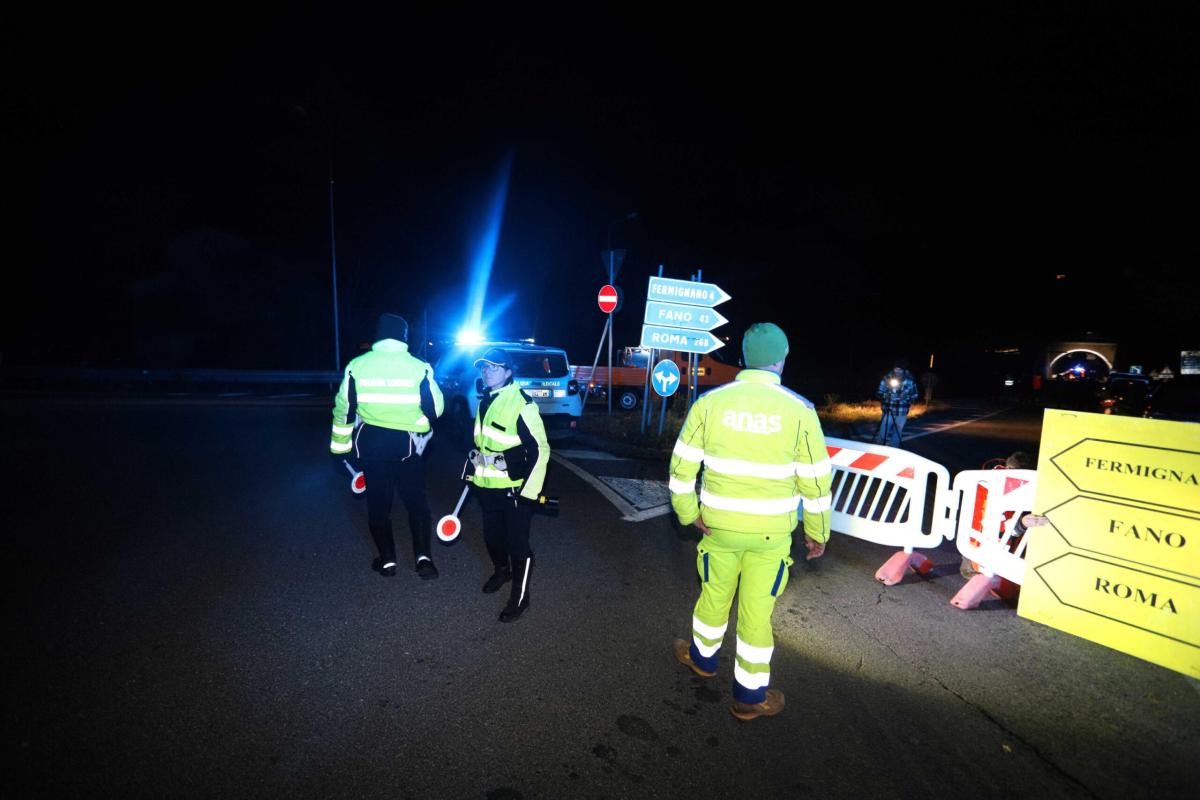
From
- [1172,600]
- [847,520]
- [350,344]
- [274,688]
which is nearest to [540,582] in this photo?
[274,688]

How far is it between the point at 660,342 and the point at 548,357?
89.7 inches

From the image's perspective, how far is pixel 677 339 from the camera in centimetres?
1046

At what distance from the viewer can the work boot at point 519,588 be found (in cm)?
379

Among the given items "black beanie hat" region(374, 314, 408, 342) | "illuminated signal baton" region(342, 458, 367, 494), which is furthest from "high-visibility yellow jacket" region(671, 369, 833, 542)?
"illuminated signal baton" region(342, 458, 367, 494)

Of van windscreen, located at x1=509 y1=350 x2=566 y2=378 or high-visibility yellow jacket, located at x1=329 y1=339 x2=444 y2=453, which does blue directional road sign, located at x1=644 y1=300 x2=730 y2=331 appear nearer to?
van windscreen, located at x1=509 y1=350 x2=566 y2=378

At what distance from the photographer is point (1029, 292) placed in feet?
119

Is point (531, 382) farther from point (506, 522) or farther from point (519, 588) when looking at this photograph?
point (519, 588)

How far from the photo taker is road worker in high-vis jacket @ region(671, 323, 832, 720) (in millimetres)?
2770

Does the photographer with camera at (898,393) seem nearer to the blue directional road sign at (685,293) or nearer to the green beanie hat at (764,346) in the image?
the blue directional road sign at (685,293)

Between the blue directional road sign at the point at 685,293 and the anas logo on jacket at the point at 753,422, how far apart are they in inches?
303

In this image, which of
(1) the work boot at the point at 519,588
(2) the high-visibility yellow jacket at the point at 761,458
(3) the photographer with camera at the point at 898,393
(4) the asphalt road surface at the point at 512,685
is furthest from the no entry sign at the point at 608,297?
(2) the high-visibility yellow jacket at the point at 761,458

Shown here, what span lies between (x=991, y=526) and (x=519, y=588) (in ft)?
11.4

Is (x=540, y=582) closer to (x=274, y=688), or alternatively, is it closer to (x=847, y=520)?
(x=274, y=688)

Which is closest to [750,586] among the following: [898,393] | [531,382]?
[531,382]
